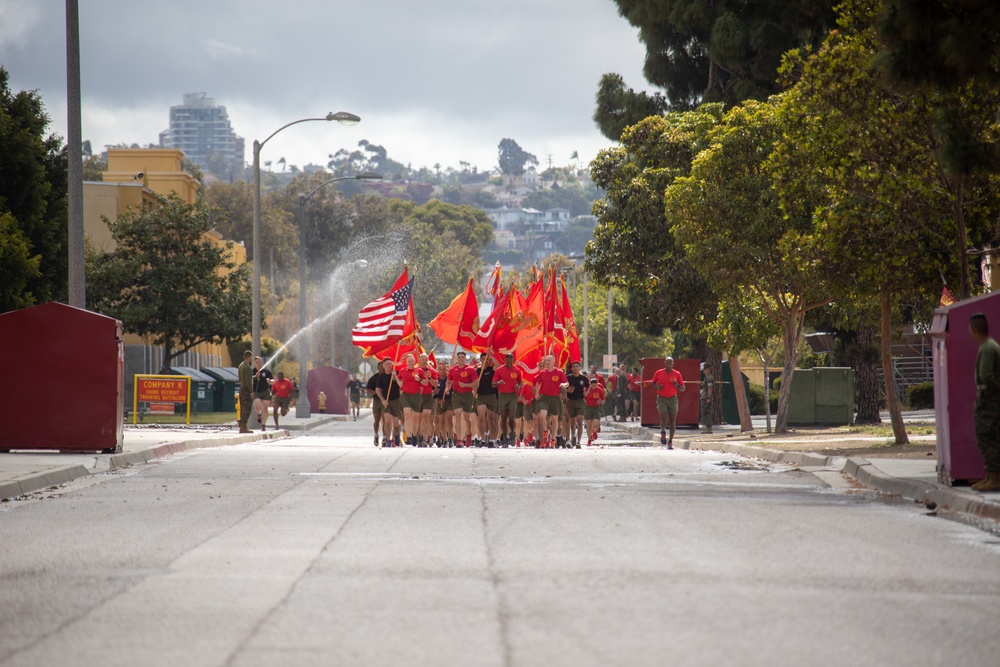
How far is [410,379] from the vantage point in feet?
94.3

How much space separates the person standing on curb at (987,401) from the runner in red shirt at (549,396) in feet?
46.5

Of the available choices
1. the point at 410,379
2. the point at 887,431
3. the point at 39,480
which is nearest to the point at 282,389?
the point at 410,379

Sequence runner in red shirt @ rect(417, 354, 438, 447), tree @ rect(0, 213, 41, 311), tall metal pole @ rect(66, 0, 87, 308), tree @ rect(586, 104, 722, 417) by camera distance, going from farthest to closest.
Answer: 1. tree @ rect(586, 104, 722, 417)
2. tree @ rect(0, 213, 41, 311)
3. runner in red shirt @ rect(417, 354, 438, 447)
4. tall metal pole @ rect(66, 0, 87, 308)

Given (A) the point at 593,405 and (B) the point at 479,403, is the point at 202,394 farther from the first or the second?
(B) the point at 479,403

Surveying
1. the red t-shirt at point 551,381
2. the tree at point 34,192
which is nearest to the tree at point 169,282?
the tree at point 34,192

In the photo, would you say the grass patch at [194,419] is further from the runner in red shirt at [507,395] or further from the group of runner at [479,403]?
the runner in red shirt at [507,395]

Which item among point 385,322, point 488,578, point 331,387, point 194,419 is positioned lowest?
point 488,578

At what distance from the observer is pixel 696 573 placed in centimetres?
909

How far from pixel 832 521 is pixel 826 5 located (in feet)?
40.0

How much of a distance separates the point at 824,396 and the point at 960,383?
24707mm

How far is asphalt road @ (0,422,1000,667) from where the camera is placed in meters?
6.72

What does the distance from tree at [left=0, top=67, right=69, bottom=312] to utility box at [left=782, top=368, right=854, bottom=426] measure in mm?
21548

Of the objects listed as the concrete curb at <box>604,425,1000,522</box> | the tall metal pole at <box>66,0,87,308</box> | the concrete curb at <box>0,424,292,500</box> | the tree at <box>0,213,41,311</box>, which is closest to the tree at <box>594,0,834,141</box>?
the concrete curb at <box>604,425,1000,522</box>

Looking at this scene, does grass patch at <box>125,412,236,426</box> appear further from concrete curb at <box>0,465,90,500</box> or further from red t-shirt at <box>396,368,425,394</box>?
concrete curb at <box>0,465,90,500</box>
